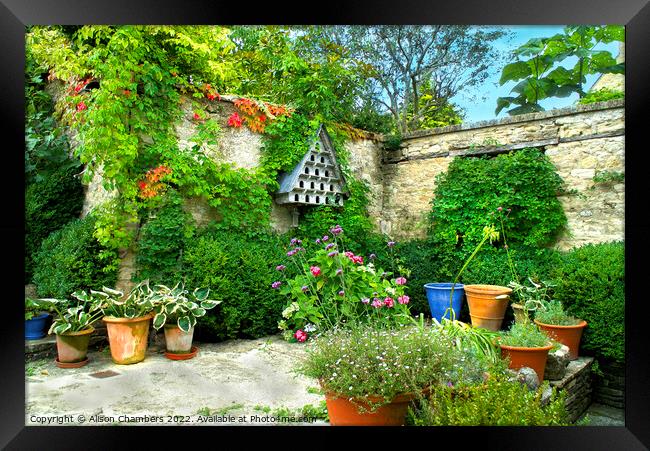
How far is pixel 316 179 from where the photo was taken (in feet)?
19.4

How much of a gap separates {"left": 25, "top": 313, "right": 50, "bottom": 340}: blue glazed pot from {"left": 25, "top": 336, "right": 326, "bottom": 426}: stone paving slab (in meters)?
0.45

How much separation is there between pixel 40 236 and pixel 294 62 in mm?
4042

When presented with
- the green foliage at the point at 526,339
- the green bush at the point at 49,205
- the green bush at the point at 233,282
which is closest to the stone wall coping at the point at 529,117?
the green foliage at the point at 526,339

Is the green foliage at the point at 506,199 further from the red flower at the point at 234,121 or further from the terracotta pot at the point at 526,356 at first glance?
the red flower at the point at 234,121

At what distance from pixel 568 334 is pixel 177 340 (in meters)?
3.97

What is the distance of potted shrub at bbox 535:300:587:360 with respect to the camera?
4.29 m

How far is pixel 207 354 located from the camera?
14.0ft

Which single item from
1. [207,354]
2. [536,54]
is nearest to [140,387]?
[207,354]

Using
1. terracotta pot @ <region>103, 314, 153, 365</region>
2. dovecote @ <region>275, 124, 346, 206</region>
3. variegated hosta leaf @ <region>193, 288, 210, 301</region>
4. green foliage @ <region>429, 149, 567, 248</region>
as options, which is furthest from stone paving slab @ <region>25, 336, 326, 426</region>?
green foliage @ <region>429, 149, 567, 248</region>

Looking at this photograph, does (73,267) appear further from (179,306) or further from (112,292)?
(179,306)

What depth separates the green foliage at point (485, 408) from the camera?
2373mm

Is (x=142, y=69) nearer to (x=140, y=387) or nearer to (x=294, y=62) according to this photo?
(x=294, y=62)

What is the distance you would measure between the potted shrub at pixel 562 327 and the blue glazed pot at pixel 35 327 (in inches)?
200
